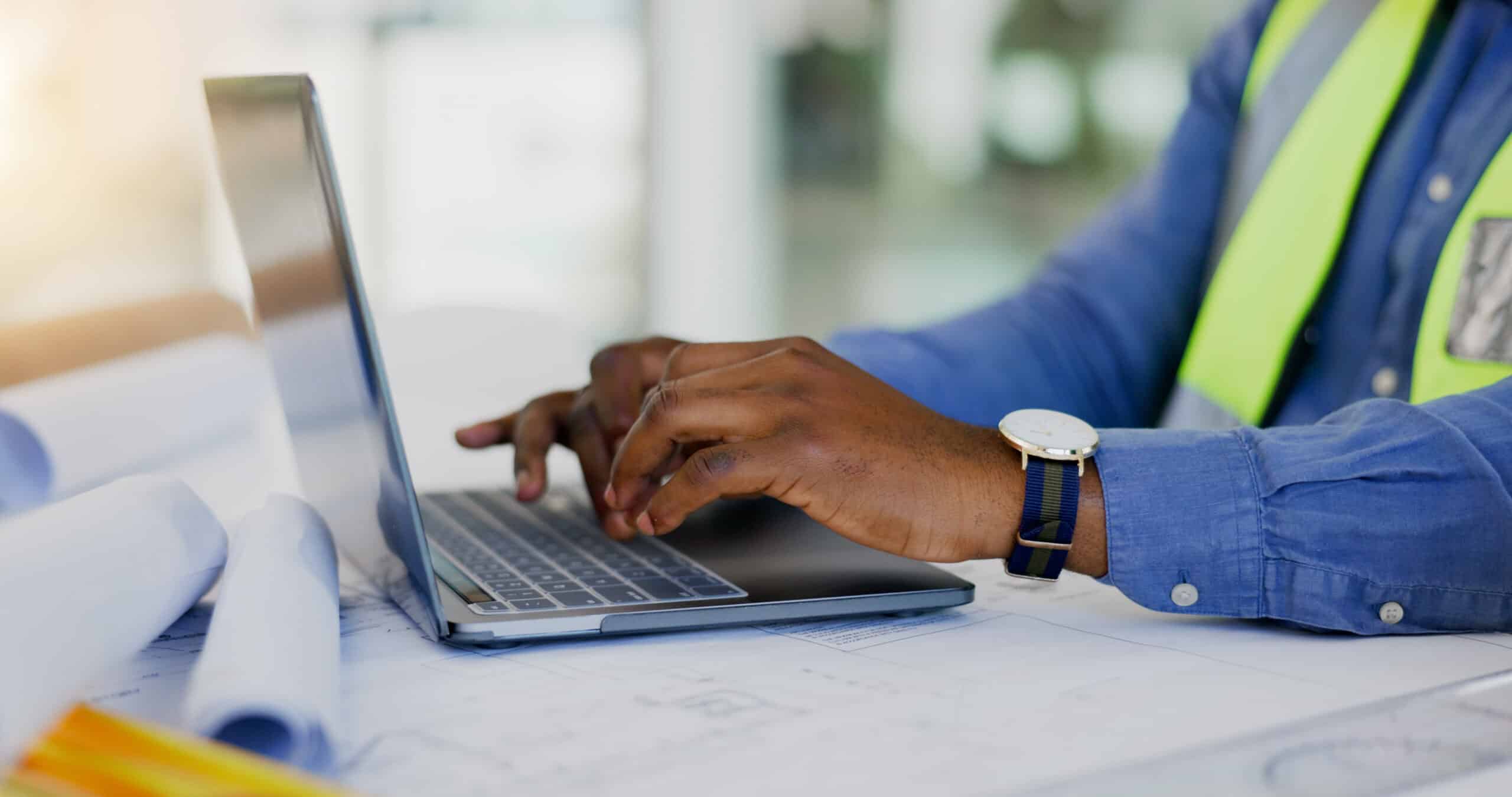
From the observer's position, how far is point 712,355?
0.73 metres

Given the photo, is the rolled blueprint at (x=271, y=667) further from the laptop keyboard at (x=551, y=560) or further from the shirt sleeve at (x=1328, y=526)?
the shirt sleeve at (x=1328, y=526)

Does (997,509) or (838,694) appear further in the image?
(997,509)

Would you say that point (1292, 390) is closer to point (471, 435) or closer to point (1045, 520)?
point (1045, 520)

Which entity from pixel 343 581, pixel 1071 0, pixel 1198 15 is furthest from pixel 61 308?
pixel 1198 15

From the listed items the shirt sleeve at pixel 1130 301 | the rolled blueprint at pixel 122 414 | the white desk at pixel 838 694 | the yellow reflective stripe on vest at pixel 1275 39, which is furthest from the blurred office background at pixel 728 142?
the white desk at pixel 838 694

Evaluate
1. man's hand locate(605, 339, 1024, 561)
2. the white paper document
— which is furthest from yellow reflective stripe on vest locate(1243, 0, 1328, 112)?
the white paper document

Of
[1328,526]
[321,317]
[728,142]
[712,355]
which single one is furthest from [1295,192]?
[728,142]

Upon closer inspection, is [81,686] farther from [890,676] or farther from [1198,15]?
[1198,15]

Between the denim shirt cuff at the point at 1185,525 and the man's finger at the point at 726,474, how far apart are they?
0.61 feet

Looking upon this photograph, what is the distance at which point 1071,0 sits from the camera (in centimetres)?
359

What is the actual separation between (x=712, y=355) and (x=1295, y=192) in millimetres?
664

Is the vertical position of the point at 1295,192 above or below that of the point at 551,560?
above

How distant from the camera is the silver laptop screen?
0.53m

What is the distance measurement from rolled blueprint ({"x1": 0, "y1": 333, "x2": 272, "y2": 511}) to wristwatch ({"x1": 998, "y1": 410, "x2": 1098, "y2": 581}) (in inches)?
25.7
